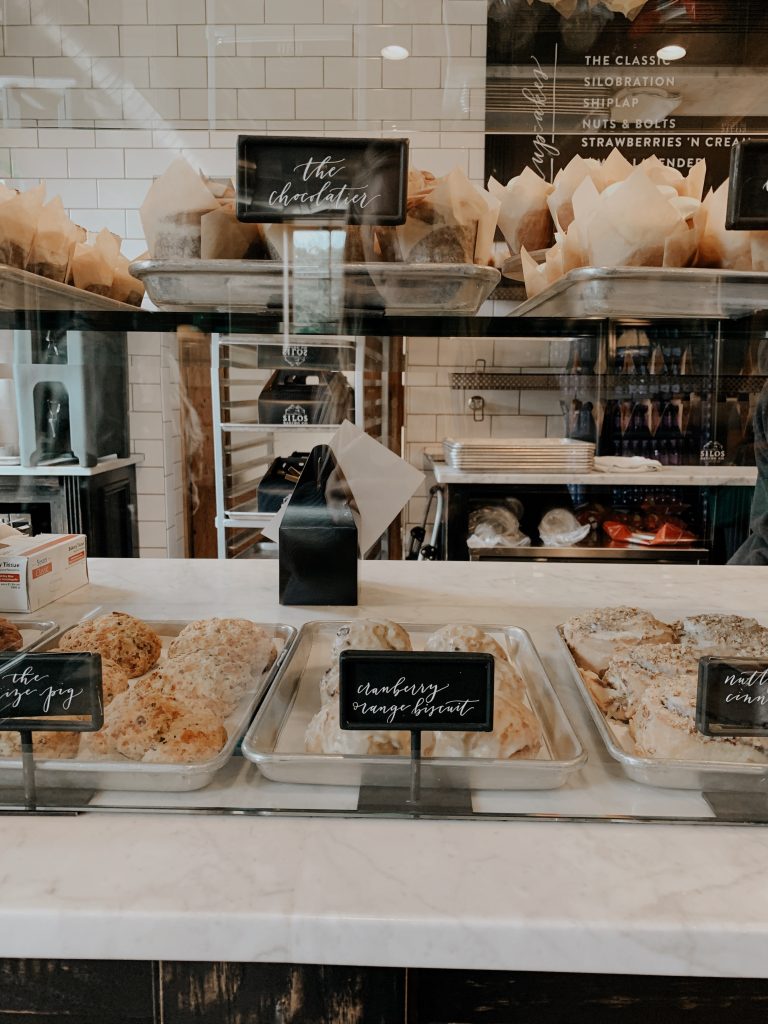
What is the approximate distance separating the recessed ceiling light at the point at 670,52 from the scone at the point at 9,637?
1108mm

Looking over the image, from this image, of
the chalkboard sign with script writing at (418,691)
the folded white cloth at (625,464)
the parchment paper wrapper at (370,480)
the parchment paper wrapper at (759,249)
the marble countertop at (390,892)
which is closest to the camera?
the marble countertop at (390,892)

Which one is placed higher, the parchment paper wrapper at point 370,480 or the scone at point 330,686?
the parchment paper wrapper at point 370,480

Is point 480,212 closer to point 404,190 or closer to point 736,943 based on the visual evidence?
point 404,190

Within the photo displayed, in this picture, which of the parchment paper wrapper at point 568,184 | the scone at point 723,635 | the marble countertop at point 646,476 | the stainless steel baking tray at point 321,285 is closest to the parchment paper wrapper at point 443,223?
the stainless steel baking tray at point 321,285

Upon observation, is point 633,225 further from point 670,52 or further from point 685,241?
point 670,52

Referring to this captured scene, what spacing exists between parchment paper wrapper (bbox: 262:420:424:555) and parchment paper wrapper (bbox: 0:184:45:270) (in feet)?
1.43

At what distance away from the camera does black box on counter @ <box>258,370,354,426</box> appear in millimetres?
935

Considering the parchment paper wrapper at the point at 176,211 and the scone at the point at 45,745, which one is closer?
the scone at the point at 45,745

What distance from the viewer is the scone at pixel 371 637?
86 centimetres

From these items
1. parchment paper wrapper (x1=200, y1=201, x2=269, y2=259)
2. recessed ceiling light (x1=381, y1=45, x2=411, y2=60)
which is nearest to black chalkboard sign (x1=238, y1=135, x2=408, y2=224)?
parchment paper wrapper (x1=200, y1=201, x2=269, y2=259)

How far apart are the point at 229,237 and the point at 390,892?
0.69 m

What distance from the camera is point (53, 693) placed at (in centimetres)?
72

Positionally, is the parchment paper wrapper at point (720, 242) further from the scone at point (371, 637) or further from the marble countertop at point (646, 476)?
the scone at point (371, 637)

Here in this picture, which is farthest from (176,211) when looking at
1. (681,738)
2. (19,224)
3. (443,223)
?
(681,738)
